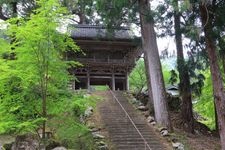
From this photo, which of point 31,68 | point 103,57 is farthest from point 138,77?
point 31,68

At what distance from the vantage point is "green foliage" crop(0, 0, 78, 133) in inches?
405

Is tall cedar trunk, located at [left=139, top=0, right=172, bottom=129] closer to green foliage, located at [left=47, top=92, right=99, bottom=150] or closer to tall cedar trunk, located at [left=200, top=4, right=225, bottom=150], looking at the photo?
green foliage, located at [left=47, top=92, right=99, bottom=150]

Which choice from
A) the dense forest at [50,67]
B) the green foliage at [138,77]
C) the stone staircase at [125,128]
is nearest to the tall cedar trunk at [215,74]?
the dense forest at [50,67]

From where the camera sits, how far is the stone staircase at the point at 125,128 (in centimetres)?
1445

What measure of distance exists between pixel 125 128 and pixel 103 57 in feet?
43.7

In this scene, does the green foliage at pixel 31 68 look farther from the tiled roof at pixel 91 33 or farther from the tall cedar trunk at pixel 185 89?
the tiled roof at pixel 91 33

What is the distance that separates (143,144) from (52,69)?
211 inches

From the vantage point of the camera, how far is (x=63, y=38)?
37.2 feet

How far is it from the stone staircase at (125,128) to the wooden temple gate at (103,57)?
28.0ft

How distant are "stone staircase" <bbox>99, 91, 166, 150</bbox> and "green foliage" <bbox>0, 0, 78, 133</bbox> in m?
4.48

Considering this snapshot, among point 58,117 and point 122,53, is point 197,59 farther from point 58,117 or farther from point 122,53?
point 122,53

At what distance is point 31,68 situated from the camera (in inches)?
415

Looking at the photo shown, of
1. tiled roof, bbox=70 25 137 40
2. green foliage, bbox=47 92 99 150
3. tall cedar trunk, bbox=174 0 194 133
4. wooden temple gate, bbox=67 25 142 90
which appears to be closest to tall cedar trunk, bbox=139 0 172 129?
tall cedar trunk, bbox=174 0 194 133

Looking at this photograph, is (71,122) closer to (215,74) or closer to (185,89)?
(215,74)
